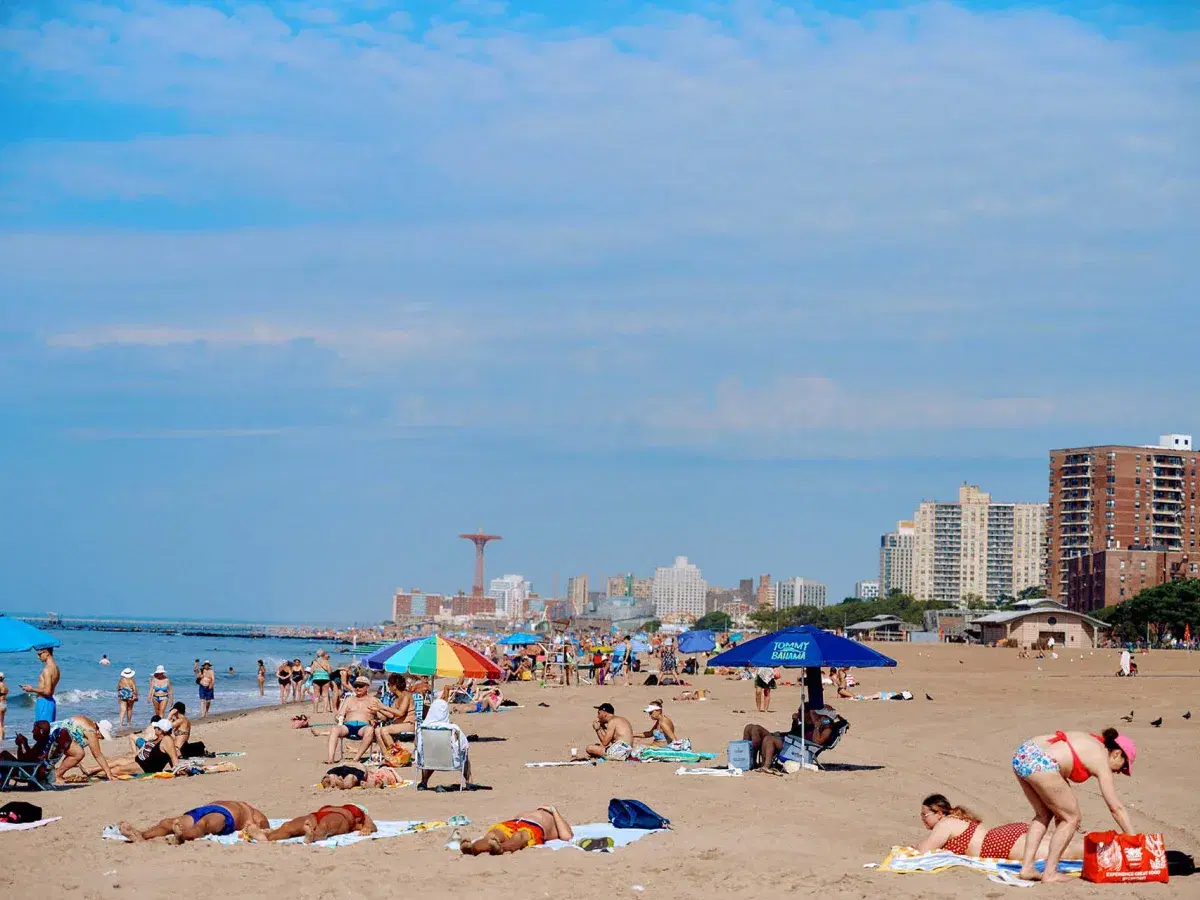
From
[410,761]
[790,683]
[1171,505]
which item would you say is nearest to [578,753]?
[410,761]

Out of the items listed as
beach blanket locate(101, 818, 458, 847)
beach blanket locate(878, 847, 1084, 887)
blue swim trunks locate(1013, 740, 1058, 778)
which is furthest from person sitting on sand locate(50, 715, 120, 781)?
blue swim trunks locate(1013, 740, 1058, 778)

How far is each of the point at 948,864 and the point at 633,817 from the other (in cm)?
259

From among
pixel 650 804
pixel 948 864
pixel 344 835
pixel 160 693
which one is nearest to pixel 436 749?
pixel 650 804

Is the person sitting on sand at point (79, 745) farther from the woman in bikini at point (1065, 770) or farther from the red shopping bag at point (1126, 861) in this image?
the red shopping bag at point (1126, 861)

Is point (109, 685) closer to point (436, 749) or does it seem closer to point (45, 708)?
point (45, 708)

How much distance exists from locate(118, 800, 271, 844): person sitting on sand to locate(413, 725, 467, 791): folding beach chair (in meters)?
2.92

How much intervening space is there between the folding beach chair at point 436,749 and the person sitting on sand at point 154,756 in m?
3.35

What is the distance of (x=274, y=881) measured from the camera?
26.8ft

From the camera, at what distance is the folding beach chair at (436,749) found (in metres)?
12.4

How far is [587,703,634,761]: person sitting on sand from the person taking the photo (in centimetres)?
1471

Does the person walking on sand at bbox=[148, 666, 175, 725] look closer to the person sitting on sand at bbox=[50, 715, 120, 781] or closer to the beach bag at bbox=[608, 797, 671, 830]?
the person sitting on sand at bbox=[50, 715, 120, 781]

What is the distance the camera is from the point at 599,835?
957cm

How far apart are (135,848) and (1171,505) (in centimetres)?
12738

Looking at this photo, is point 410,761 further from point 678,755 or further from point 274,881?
point 274,881
